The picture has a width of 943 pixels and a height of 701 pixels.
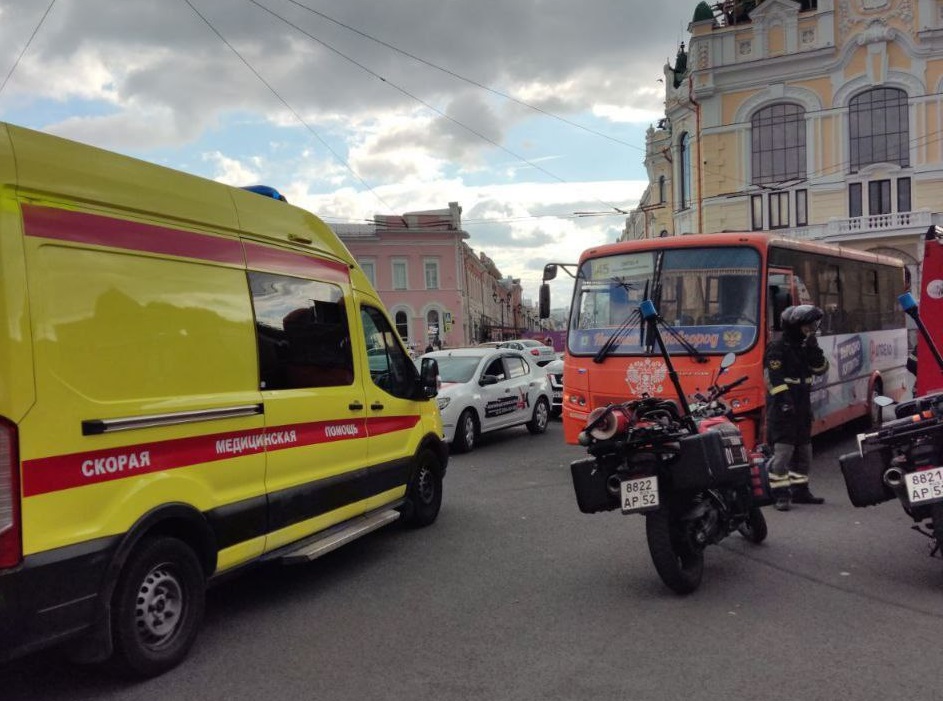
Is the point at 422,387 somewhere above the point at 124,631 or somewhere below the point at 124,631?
above

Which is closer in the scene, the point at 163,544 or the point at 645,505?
the point at 163,544

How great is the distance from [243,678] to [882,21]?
42.2m

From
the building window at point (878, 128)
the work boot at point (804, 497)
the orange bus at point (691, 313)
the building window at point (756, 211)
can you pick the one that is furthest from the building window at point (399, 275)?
the work boot at point (804, 497)

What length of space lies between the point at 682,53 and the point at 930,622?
4772cm

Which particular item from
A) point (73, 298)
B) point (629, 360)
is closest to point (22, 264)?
point (73, 298)

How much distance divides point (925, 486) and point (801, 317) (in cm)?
245

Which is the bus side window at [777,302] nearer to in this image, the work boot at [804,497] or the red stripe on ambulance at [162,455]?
the work boot at [804,497]

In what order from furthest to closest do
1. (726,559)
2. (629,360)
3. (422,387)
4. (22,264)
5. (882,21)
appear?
(882,21) → (629,360) → (422,387) → (726,559) → (22,264)

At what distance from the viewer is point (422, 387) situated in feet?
23.5

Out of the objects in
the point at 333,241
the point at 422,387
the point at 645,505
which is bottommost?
the point at 645,505

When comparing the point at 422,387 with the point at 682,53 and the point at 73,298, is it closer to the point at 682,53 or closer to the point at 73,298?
the point at 73,298

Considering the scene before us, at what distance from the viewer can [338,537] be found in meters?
5.44

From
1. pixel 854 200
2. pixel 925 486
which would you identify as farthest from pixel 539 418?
pixel 854 200

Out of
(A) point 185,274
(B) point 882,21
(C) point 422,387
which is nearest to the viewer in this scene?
(A) point 185,274
